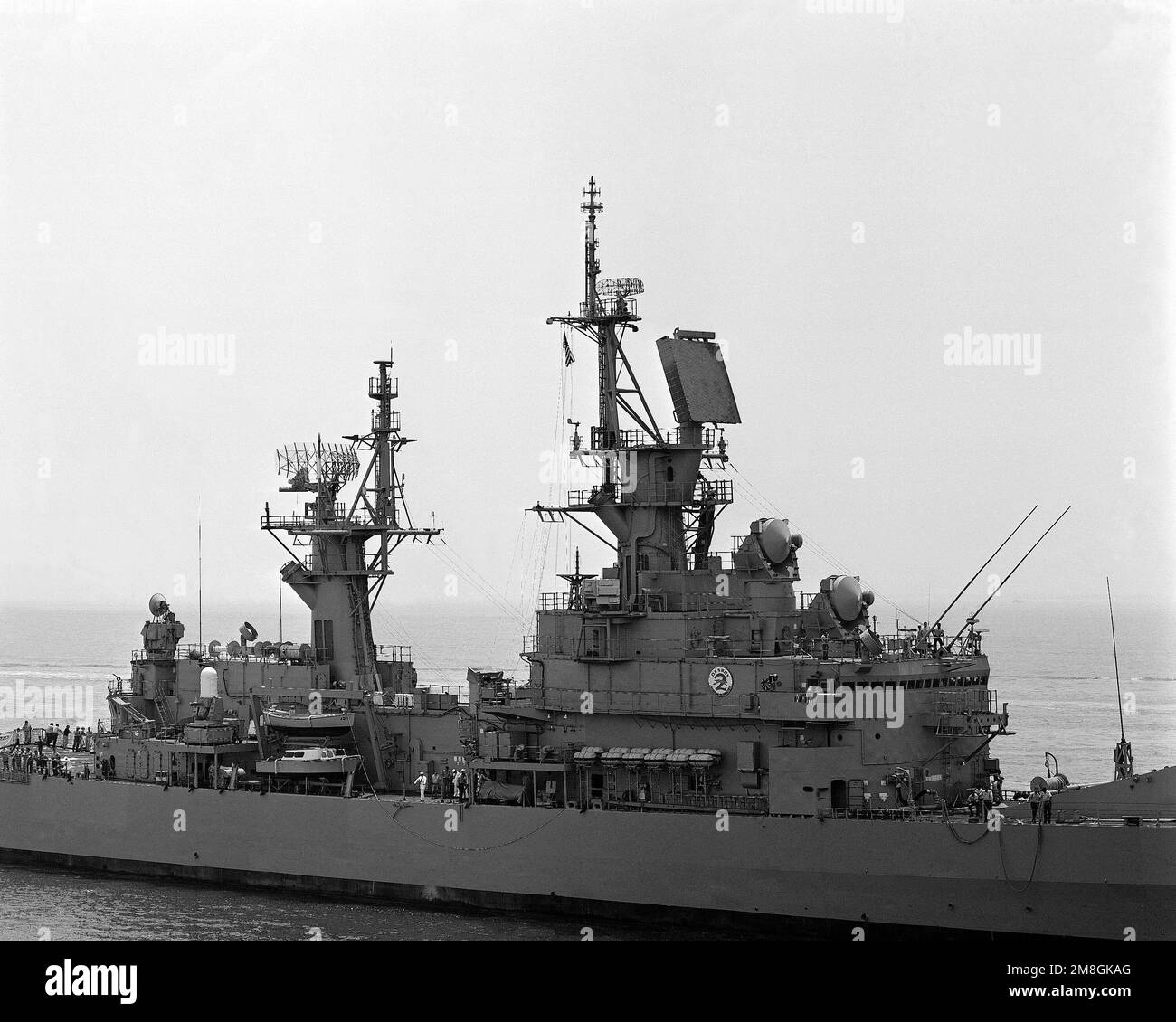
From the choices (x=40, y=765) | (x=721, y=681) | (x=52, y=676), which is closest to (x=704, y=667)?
(x=721, y=681)

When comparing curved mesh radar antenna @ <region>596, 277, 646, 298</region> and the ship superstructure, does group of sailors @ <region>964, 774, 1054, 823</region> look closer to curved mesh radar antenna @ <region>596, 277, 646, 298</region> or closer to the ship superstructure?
the ship superstructure

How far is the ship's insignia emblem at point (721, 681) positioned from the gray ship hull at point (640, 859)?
2.25 meters

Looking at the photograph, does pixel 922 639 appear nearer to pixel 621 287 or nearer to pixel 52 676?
pixel 621 287

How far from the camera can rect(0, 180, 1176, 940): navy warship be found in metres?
25.0

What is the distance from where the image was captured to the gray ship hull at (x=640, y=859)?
23906mm

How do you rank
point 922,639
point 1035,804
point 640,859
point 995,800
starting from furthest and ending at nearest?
point 922,639 → point 640,859 → point 995,800 → point 1035,804

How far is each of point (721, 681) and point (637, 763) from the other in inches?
85.3

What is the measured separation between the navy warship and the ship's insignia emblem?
0.12 ft

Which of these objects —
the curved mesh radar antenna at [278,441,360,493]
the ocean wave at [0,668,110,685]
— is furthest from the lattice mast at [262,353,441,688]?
the ocean wave at [0,668,110,685]

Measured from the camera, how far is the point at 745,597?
92.5ft

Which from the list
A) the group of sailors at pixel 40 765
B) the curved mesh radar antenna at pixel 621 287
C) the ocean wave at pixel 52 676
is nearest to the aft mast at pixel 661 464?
the curved mesh radar antenna at pixel 621 287

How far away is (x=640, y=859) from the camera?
27078 mm

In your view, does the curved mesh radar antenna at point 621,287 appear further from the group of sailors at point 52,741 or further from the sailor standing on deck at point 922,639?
the group of sailors at point 52,741
